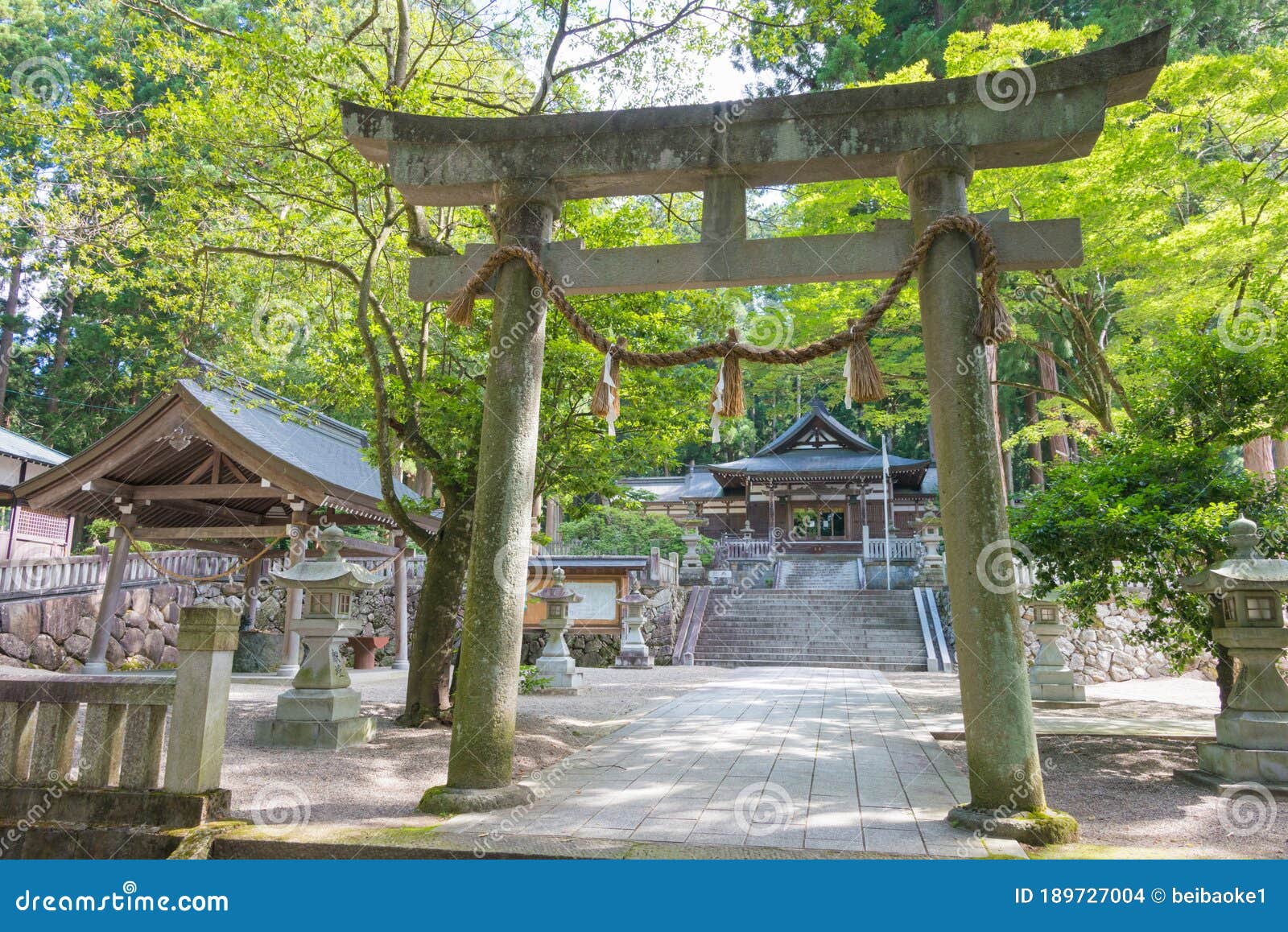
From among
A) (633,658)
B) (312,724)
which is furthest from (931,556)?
(312,724)

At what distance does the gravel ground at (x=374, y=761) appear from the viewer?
455cm

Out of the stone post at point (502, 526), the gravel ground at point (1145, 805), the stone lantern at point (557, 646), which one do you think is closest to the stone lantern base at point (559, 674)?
the stone lantern at point (557, 646)

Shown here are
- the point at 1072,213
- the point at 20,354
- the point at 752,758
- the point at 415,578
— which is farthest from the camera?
the point at 20,354

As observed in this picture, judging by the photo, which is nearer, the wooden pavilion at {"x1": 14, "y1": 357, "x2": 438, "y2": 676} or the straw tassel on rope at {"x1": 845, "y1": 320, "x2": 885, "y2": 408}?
the straw tassel on rope at {"x1": 845, "y1": 320, "x2": 885, "y2": 408}

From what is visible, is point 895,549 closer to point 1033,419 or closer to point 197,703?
point 1033,419

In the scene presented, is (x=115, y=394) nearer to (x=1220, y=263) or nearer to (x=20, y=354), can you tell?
(x=20, y=354)

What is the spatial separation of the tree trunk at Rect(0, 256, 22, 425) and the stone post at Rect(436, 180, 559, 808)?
2342 centimetres

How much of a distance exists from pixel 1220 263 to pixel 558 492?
27.0ft

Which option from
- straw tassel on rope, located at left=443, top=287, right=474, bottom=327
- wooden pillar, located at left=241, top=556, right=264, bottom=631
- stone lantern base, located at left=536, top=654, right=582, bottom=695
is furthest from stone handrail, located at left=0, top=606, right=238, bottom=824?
wooden pillar, located at left=241, top=556, right=264, bottom=631

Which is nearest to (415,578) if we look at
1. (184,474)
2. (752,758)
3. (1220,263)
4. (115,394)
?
(184,474)

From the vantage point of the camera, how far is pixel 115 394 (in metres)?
23.2

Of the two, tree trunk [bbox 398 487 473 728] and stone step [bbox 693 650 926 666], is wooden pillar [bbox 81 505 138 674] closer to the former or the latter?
tree trunk [bbox 398 487 473 728]

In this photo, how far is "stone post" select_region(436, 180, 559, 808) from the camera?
4.34 meters

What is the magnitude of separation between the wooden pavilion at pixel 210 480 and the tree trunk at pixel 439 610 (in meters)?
2.56
